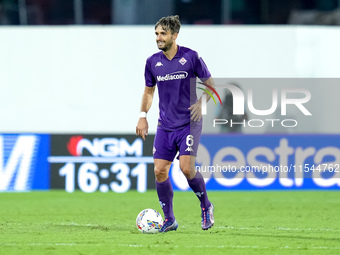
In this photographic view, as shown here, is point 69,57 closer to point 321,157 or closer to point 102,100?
point 102,100

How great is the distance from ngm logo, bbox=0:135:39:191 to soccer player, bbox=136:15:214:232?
21.4ft

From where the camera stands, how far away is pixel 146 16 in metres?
17.1

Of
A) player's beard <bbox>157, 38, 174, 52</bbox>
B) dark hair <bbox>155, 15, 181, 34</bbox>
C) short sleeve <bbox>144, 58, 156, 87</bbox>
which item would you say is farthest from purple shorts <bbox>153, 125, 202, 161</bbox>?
dark hair <bbox>155, 15, 181, 34</bbox>

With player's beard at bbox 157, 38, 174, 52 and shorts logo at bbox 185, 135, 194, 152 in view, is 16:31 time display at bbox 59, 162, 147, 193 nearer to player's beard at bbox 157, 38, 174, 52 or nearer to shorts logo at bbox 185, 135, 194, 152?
shorts logo at bbox 185, 135, 194, 152

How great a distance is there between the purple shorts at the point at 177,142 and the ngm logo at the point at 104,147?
20.2 feet

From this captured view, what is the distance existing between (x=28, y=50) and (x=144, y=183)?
163 inches

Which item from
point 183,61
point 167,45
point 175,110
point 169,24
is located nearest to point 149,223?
point 175,110

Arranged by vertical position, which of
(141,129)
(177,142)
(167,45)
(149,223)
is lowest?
(149,223)

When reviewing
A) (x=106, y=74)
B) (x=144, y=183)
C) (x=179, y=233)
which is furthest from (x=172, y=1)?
(x=179, y=233)

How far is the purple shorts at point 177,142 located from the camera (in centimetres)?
871

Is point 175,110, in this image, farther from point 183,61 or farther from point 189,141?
point 183,61

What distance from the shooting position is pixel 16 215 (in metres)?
11.2

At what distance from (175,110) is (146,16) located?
8.61m

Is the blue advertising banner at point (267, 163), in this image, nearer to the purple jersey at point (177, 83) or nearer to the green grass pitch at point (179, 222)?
the green grass pitch at point (179, 222)
